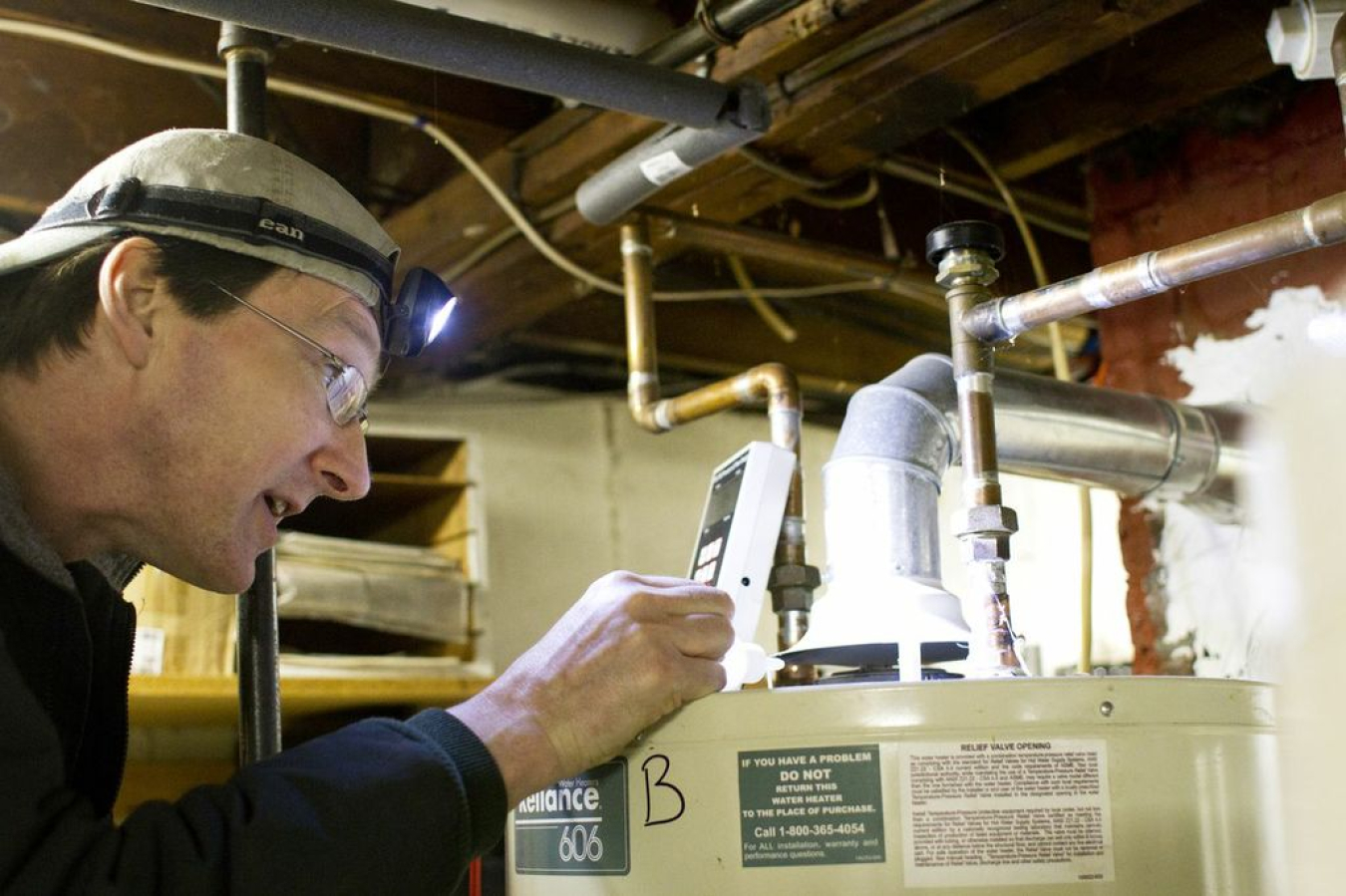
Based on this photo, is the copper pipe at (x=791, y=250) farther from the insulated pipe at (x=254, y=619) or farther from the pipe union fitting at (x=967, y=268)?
the pipe union fitting at (x=967, y=268)

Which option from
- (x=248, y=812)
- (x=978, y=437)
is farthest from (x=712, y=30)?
(x=248, y=812)

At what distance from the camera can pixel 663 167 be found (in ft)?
4.53

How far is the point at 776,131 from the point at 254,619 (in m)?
0.75

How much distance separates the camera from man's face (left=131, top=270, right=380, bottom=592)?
3.08 feet

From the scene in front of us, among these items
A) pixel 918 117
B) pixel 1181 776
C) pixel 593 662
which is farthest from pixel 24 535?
pixel 918 117

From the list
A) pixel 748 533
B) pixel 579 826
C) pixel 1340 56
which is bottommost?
pixel 579 826

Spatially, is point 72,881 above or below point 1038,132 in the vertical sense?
below

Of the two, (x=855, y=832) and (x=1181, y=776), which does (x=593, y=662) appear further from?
(x=1181, y=776)

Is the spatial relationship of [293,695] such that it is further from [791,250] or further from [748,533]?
[748,533]

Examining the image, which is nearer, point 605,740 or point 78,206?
point 605,740

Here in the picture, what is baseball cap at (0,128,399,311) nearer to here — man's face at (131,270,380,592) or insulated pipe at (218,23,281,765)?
man's face at (131,270,380,592)

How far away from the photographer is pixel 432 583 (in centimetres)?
205

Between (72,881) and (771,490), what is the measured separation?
0.56 m

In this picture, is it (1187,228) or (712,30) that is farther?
(1187,228)
